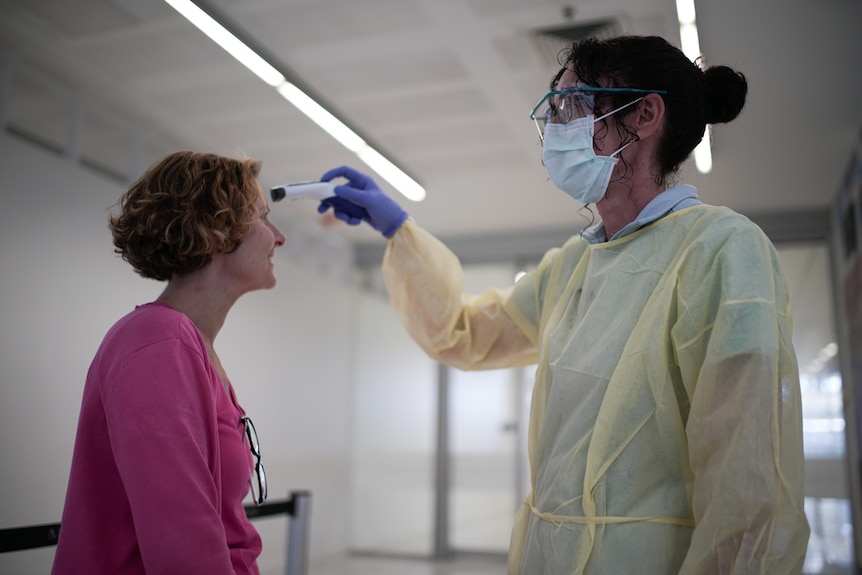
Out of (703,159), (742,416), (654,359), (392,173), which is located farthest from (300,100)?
(742,416)

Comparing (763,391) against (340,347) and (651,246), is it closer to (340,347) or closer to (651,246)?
(651,246)

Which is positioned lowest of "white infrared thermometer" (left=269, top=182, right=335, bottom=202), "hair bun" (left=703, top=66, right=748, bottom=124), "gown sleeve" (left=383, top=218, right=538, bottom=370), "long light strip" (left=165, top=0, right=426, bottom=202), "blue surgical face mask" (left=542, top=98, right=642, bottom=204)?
"gown sleeve" (left=383, top=218, right=538, bottom=370)

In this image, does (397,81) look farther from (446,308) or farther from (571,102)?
(571,102)

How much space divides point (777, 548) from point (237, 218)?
1163 millimetres

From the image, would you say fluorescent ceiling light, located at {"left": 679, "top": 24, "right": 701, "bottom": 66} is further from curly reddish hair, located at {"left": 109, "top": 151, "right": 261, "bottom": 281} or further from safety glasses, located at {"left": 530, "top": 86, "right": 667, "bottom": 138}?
curly reddish hair, located at {"left": 109, "top": 151, "right": 261, "bottom": 281}

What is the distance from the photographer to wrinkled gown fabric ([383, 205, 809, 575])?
1.08m

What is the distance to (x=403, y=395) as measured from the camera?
7363 mm

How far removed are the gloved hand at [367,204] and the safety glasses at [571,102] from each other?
1.52ft

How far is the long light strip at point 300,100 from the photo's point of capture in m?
3.45

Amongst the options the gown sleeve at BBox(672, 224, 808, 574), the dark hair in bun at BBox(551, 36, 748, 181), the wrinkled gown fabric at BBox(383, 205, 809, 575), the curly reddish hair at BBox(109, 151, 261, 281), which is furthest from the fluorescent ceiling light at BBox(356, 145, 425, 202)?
the gown sleeve at BBox(672, 224, 808, 574)

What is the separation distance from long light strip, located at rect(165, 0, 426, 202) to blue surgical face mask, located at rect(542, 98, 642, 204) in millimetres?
2450

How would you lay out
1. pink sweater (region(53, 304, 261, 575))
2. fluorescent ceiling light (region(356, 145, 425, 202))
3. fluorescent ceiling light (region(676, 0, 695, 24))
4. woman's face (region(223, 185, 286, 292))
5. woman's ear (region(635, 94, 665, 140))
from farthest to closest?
fluorescent ceiling light (region(356, 145, 425, 202))
fluorescent ceiling light (region(676, 0, 695, 24))
woman's face (region(223, 185, 286, 292))
woman's ear (region(635, 94, 665, 140))
pink sweater (region(53, 304, 261, 575))

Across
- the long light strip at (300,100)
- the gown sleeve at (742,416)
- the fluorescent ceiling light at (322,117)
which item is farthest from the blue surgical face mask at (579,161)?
the fluorescent ceiling light at (322,117)

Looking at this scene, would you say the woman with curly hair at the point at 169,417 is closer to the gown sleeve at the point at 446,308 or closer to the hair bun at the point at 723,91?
the gown sleeve at the point at 446,308
